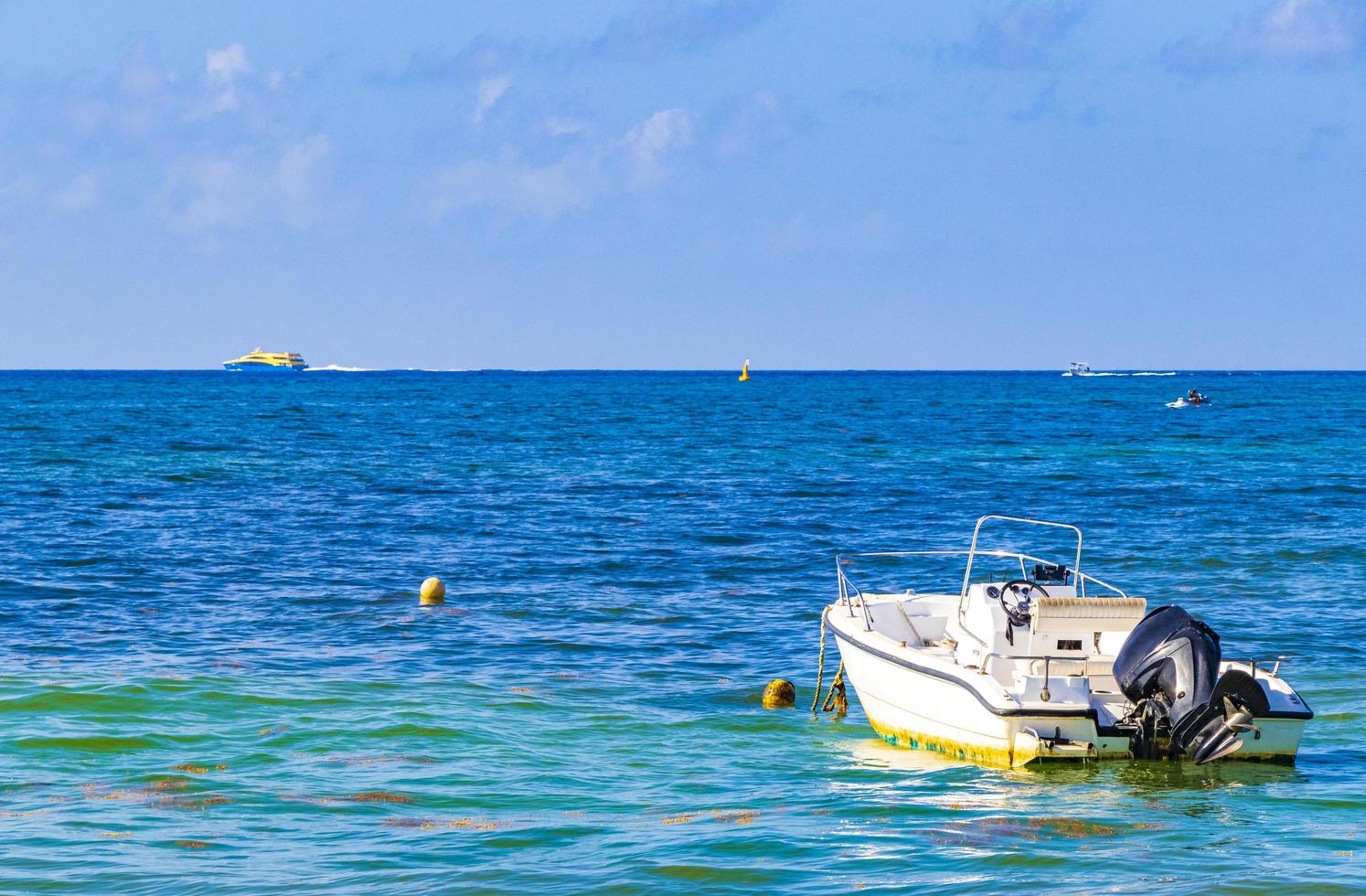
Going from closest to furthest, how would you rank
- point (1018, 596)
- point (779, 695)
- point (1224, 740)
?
1. point (1224, 740)
2. point (1018, 596)
3. point (779, 695)

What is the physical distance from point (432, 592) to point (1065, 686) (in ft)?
41.8

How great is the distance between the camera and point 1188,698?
13891mm

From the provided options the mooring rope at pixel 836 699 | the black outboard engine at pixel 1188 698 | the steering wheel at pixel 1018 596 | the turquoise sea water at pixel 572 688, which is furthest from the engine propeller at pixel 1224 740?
the mooring rope at pixel 836 699

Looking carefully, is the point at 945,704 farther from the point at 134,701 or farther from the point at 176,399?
the point at 176,399

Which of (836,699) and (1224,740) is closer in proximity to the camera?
(1224,740)

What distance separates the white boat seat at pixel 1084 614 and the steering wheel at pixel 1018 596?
184 mm

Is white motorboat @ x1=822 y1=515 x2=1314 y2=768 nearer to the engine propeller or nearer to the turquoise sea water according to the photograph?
the engine propeller

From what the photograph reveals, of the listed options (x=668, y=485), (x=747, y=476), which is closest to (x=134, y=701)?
(x=668, y=485)

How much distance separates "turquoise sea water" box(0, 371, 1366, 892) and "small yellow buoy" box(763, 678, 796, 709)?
1.06 feet

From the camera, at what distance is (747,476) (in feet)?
158

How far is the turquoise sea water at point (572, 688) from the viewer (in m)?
11.9

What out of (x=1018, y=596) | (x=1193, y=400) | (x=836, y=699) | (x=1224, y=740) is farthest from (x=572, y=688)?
(x=1193, y=400)

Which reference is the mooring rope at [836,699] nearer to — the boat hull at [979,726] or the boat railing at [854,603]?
the boat railing at [854,603]

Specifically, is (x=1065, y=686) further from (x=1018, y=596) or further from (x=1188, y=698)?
(x=1018, y=596)
